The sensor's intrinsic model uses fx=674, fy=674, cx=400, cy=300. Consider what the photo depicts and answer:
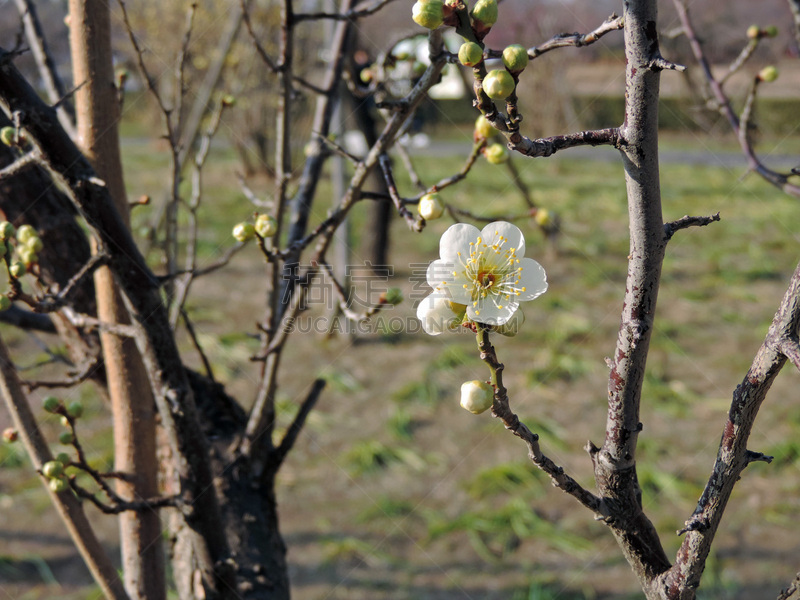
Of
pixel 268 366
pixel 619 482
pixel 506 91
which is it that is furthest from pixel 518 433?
pixel 268 366

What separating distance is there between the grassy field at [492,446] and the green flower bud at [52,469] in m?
1.22

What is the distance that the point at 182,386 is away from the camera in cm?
116

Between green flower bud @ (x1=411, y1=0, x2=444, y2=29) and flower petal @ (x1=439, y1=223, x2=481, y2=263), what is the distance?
0.82 ft

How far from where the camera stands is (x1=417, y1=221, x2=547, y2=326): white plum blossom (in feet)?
2.72

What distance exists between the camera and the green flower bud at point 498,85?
659 millimetres

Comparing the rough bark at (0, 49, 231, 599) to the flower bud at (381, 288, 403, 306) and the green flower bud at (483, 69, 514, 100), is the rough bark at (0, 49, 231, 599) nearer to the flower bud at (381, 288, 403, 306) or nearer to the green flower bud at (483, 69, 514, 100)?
the flower bud at (381, 288, 403, 306)

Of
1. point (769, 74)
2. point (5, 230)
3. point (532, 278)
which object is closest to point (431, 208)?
point (532, 278)

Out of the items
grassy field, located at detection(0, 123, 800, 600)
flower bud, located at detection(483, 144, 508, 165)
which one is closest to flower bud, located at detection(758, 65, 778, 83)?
flower bud, located at detection(483, 144, 508, 165)

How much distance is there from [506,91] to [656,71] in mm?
141

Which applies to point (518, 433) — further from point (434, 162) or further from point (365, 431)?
point (434, 162)

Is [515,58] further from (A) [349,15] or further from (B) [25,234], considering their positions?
(B) [25,234]

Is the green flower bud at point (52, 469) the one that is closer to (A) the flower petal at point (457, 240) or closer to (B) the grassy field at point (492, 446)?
(A) the flower petal at point (457, 240)

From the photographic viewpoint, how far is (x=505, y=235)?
37.3 inches

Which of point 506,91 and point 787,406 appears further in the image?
point 787,406
